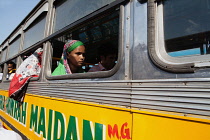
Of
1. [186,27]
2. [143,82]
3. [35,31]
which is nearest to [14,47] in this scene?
[35,31]

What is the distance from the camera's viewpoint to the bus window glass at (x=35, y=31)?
2.38 meters

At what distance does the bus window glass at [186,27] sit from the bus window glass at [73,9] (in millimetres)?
533

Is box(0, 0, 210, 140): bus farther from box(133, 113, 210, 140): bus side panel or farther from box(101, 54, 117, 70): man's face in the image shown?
box(101, 54, 117, 70): man's face

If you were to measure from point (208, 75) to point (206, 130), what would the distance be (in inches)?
9.6

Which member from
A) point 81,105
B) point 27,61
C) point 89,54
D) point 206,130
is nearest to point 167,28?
point 206,130

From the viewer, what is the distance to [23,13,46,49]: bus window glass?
7.82ft

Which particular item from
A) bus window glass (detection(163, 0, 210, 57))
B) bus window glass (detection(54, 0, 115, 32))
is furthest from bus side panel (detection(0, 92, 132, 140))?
bus window glass (detection(54, 0, 115, 32))

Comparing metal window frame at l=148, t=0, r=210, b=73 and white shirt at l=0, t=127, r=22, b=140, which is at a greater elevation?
metal window frame at l=148, t=0, r=210, b=73

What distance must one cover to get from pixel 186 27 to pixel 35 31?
236cm

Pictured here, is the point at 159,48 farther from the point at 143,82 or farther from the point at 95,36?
the point at 95,36

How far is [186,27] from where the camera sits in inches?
36.3

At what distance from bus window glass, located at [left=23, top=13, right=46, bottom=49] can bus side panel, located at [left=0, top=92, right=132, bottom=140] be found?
0.88m

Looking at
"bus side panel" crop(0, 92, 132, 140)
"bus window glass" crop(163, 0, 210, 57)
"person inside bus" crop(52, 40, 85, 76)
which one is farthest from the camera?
"person inside bus" crop(52, 40, 85, 76)

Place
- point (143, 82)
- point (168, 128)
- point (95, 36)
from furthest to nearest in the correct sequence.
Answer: point (95, 36) < point (143, 82) < point (168, 128)
